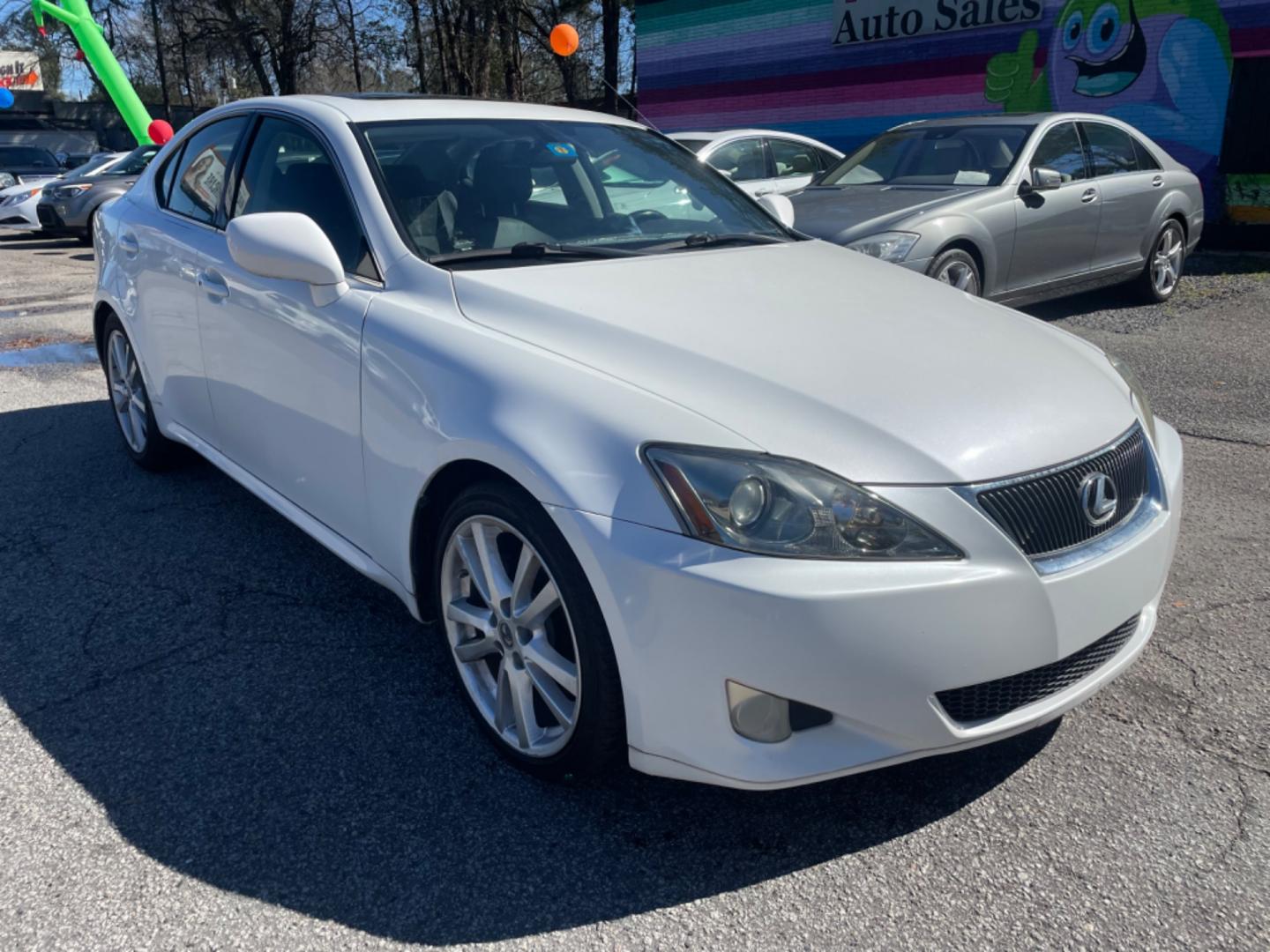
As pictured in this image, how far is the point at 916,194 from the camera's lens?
773 cm

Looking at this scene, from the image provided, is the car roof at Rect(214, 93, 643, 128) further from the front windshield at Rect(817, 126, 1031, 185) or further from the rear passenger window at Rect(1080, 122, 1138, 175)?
the rear passenger window at Rect(1080, 122, 1138, 175)

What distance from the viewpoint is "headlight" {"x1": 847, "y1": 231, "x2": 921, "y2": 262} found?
6.92m

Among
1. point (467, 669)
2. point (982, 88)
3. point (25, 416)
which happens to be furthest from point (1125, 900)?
point (982, 88)

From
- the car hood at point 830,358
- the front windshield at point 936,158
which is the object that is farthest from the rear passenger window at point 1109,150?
the car hood at point 830,358

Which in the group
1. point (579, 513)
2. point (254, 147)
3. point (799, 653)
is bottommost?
point (799, 653)

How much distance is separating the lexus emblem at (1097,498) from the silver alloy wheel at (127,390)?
3.89 m

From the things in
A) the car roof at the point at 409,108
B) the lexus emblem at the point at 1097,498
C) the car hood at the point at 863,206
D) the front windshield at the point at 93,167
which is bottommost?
the lexus emblem at the point at 1097,498

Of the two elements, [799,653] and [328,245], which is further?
[328,245]

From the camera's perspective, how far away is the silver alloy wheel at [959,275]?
722cm

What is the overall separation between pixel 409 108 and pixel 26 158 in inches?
907

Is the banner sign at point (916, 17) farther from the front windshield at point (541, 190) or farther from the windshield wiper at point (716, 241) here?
the windshield wiper at point (716, 241)

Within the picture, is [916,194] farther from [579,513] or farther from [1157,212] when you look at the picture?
[579,513]

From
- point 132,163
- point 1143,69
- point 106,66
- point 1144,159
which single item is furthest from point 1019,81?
point 106,66

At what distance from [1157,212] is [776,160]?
3.50 meters
